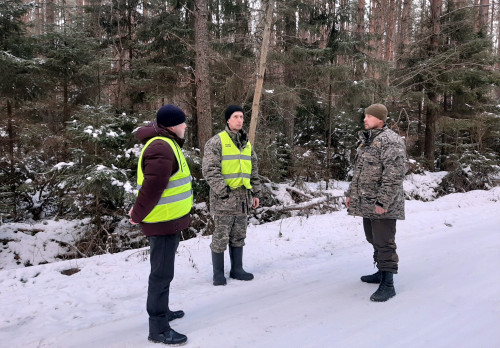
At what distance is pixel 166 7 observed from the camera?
12.2 meters

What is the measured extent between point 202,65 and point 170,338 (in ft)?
24.2

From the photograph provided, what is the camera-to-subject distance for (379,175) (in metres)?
3.89

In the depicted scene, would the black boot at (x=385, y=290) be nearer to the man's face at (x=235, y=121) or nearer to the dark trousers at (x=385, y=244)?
the dark trousers at (x=385, y=244)

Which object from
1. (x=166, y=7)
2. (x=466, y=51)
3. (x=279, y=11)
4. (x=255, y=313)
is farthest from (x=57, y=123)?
(x=466, y=51)

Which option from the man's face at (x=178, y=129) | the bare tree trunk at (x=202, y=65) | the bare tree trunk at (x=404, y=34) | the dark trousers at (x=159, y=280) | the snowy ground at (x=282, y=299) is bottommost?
the snowy ground at (x=282, y=299)

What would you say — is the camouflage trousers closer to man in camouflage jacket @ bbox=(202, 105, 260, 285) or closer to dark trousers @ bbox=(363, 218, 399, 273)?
man in camouflage jacket @ bbox=(202, 105, 260, 285)

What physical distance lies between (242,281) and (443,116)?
Answer: 1403cm

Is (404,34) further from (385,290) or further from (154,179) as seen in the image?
(154,179)

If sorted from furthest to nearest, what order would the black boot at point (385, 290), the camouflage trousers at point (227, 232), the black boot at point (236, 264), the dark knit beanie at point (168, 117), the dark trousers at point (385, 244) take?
the black boot at point (236, 264) → the camouflage trousers at point (227, 232) → the dark trousers at point (385, 244) → the black boot at point (385, 290) → the dark knit beanie at point (168, 117)

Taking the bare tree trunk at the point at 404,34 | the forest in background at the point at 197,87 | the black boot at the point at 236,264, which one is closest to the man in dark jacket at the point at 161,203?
the black boot at the point at 236,264

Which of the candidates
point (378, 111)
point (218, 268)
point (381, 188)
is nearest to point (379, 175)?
point (381, 188)

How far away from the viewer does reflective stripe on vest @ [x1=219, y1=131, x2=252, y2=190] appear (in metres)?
4.32

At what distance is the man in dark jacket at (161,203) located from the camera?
278 cm

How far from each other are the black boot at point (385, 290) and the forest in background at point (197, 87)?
461 cm
